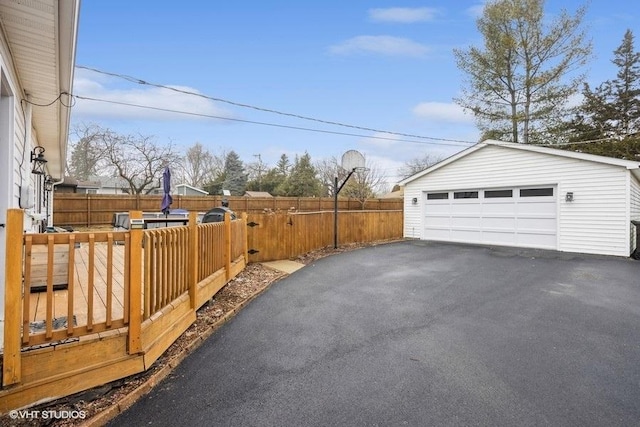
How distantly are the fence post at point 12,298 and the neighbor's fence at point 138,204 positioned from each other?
10656mm

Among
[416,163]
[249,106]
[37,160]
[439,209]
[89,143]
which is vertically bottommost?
[439,209]

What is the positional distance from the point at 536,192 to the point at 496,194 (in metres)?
1.23

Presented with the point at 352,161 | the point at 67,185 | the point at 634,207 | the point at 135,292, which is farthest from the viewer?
the point at 67,185

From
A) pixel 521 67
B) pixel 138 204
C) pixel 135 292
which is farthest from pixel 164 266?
pixel 521 67

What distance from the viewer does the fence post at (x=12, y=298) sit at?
2.07 m

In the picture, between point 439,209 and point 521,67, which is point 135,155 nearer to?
point 439,209

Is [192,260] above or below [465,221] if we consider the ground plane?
below

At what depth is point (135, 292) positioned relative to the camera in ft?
9.00

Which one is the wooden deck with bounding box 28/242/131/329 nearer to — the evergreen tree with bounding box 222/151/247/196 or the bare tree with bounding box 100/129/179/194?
the bare tree with bounding box 100/129/179/194

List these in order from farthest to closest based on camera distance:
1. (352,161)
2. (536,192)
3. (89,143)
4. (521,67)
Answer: (89,143), (521,67), (352,161), (536,192)

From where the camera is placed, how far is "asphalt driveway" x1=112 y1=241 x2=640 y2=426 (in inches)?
95.8

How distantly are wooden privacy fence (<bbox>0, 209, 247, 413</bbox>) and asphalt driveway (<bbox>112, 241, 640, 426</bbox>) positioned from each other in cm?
41

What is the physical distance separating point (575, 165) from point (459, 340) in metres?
9.58

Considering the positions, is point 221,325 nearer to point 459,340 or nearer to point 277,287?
point 277,287
